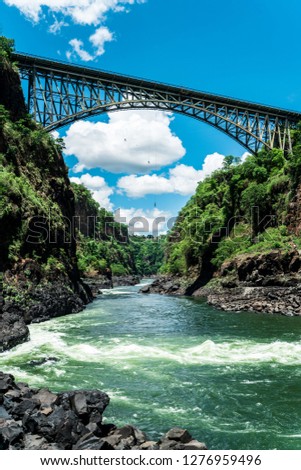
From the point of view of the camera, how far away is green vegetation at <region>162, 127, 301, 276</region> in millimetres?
37594

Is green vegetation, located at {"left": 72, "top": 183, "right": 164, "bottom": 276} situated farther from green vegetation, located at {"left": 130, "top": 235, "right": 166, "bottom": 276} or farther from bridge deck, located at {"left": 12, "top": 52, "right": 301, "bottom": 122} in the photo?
bridge deck, located at {"left": 12, "top": 52, "right": 301, "bottom": 122}

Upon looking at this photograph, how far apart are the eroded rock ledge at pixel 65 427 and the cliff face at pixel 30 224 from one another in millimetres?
8247

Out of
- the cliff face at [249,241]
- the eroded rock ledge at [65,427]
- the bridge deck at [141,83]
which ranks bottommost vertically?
the eroded rock ledge at [65,427]

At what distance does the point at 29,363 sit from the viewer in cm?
1376

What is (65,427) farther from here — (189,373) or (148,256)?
(148,256)

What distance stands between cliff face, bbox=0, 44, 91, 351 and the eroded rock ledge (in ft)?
27.1

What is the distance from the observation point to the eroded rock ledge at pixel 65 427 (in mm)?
6750

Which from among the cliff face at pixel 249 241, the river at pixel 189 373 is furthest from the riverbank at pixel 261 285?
the river at pixel 189 373

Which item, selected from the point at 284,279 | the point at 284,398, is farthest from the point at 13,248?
the point at 284,279

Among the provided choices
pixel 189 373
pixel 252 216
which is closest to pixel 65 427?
pixel 189 373

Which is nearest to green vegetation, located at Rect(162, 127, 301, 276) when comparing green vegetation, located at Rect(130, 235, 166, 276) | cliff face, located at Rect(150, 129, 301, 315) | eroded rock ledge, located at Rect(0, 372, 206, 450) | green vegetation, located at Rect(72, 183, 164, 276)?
cliff face, located at Rect(150, 129, 301, 315)

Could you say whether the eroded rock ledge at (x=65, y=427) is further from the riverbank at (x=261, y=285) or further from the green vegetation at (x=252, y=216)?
the green vegetation at (x=252, y=216)

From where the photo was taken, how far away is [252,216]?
141 ft

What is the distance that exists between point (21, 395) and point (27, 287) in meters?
15.9
